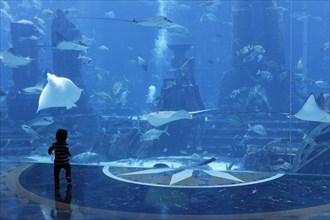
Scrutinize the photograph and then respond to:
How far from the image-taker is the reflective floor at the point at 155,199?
3.73 m

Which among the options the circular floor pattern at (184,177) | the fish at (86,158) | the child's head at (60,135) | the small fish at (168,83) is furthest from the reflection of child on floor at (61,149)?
the small fish at (168,83)

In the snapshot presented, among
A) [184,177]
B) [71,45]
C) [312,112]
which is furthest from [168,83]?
[184,177]

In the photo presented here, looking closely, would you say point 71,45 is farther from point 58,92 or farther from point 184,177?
point 184,177

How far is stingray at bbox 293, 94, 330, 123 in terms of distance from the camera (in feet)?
21.6

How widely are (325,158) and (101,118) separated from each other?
10.9 meters

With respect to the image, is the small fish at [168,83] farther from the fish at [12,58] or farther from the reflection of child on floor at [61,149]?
the reflection of child on floor at [61,149]

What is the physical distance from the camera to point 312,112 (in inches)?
264

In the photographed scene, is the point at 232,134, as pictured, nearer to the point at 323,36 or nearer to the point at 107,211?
the point at 107,211

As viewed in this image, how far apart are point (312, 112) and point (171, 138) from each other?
26.5 feet

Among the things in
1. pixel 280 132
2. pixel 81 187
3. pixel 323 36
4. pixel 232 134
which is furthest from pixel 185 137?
pixel 323 36

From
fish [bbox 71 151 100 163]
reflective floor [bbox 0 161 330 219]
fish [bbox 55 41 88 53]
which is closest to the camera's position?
reflective floor [bbox 0 161 330 219]

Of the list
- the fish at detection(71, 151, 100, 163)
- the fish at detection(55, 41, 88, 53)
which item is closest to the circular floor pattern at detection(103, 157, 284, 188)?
the fish at detection(55, 41, 88, 53)

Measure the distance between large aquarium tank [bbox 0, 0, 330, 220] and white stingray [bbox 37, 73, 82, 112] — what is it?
2 centimetres

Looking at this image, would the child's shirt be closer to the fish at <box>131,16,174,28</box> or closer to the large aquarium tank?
the large aquarium tank
